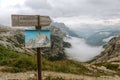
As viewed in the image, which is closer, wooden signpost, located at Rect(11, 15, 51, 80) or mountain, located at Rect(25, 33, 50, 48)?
wooden signpost, located at Rect(11, 15, 51, 80)

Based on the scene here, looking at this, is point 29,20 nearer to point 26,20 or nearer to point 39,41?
point 26,20

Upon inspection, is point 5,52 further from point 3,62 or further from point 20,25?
point 20,25

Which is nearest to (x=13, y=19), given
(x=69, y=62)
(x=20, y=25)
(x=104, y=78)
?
(x=20, y=25)

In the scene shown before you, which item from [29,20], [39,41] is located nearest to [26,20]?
[29,20]

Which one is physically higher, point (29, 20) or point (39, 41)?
point (29, 20)

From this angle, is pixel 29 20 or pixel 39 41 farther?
pixel 39 41

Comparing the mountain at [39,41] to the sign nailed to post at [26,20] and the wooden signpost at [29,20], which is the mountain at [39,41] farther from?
the sign nailed to post at [26,20]

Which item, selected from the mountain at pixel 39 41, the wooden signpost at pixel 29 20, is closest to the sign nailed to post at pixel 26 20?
the wooden signpost at pixel 29 20

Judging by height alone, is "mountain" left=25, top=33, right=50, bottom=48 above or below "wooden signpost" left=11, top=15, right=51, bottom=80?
below

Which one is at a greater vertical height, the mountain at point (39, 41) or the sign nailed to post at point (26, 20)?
the sign nailed to post at point (26, 20)

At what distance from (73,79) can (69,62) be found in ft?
36.3

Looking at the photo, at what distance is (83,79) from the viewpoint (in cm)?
2650

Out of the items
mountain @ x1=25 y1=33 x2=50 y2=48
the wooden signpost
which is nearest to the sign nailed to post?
the wooden signpost

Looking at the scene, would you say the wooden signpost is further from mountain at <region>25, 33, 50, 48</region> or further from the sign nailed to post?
mountain at <region>25, 33, 50, 48</region>
